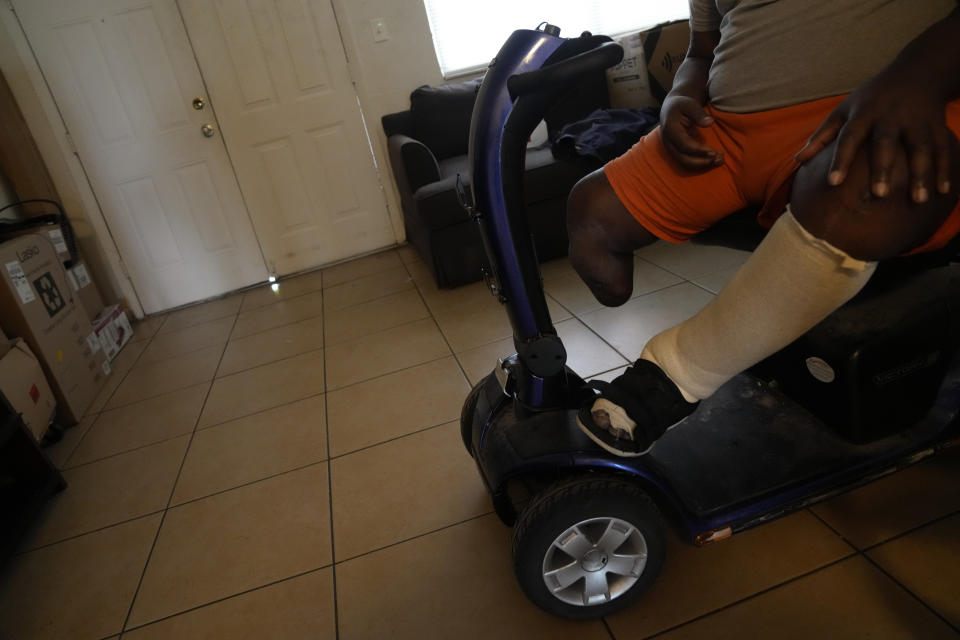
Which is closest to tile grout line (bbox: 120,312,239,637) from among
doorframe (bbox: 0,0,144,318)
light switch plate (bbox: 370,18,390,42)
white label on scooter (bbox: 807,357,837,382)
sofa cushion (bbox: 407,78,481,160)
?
white label on scooter (bbox: 807,357,837,382)

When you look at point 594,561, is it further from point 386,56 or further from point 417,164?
point 386,56

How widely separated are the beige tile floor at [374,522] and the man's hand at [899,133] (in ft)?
2.16

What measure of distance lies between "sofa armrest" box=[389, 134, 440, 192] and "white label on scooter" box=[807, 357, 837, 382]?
5.99ft

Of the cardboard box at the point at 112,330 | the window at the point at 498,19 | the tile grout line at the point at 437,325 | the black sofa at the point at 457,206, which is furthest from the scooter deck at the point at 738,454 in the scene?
the window at the point at 498,19

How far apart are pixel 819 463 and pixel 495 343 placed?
1089 millimetres

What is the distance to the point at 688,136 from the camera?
0.81 meters

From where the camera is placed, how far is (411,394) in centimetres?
167

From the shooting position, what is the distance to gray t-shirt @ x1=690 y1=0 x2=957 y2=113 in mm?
680

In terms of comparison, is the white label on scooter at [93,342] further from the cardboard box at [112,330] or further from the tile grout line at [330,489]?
the tile grout line at [330,489]

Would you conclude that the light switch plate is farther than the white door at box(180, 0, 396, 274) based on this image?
Yes

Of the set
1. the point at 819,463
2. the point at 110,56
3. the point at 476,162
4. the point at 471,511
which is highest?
the point at 110,56

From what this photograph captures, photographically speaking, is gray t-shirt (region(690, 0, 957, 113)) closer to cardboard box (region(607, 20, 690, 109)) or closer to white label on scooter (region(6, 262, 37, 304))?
cardboard box (region(607, 20, 690, 109))

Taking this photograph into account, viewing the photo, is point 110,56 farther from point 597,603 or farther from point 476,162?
point 597,603

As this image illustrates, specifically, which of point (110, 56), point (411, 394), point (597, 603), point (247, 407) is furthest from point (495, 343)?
point (110, 56)
